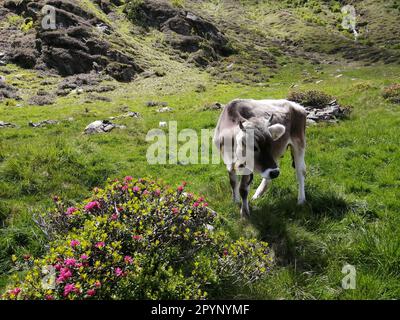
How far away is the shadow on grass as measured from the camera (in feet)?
19.2

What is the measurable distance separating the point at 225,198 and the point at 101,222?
12.9 ft

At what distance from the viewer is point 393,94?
17141 mm

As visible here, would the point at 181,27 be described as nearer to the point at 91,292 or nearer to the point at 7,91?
the point at 7,91

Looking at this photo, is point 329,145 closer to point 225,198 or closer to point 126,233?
point 225,198

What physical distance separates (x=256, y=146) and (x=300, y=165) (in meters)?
2.27

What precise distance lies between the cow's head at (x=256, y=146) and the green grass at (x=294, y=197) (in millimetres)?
1359

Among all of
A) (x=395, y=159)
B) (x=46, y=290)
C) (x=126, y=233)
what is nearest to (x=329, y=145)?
(x=395, y=159)

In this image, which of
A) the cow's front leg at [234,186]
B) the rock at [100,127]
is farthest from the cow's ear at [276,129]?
the rock at [100,127]

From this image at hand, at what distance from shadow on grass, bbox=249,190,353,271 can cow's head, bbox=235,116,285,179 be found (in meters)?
1.27

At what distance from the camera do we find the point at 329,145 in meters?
11.6

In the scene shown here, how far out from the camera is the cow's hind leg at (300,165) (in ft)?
25.7

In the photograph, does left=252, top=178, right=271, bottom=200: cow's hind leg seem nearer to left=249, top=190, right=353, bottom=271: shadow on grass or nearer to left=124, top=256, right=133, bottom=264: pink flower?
left=249, top=190, right=353, bottom=271: shadow on grass

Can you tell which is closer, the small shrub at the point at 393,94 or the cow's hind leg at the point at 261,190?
the cow's hind leg at the point at 261,190

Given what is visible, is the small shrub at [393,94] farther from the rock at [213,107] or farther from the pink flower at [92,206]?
the pink flower at [92,206]
